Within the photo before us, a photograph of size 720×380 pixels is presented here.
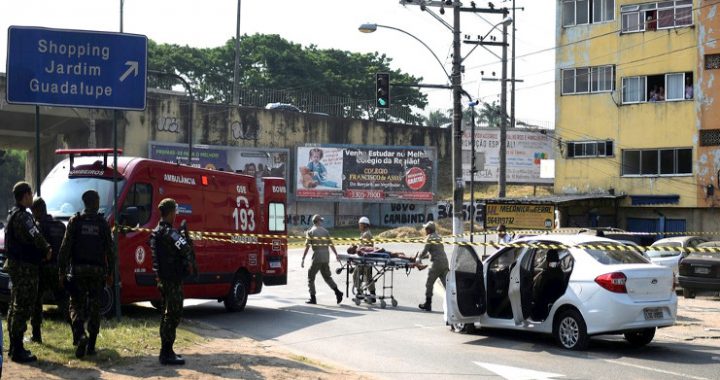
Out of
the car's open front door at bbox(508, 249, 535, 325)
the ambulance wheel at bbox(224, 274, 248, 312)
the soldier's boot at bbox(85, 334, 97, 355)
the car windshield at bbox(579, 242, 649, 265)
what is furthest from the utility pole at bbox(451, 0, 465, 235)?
the soldier's boot at bbox(85, 334, 97, 355)

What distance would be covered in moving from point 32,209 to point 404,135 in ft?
163

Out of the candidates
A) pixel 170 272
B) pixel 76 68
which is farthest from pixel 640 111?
pixel 170 272

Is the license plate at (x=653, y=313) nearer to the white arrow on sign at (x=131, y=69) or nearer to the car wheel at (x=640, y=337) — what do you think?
the car wheel at (x=640, y=337)

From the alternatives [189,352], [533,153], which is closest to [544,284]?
[189,352]

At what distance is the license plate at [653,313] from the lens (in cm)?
1245

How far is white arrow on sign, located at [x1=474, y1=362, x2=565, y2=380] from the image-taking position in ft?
35.3

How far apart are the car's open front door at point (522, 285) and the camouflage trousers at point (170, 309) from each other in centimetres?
532

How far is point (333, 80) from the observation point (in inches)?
3113

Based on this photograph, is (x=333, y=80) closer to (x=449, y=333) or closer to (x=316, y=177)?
(x=316, y=177)

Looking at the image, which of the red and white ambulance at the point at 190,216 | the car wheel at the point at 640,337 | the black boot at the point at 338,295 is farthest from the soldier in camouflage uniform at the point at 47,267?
the black boot at the point at 338,295

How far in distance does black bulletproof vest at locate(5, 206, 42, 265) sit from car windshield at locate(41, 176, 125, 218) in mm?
4009

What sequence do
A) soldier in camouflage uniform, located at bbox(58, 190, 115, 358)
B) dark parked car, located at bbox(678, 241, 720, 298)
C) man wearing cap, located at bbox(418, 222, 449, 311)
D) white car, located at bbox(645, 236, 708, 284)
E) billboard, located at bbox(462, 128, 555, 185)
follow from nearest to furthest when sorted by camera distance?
1. soldier in camouflage uniform, located at bbox(58, 190, 115, 358)
2. man wearing cap, located at bbox(418, 222, 449, 311)
3. dark parked car, located at bbox(678, 241, 720, 298)
4. white car, located at bbox(645, 236, 708, 284)
5. billboard, located at bbox(462, 128, 555, 185)

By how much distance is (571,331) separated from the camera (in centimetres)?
1279

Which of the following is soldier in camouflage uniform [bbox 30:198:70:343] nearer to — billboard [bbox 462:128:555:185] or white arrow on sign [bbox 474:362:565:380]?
white arrow on sign [bbox 474:362:565:380]
